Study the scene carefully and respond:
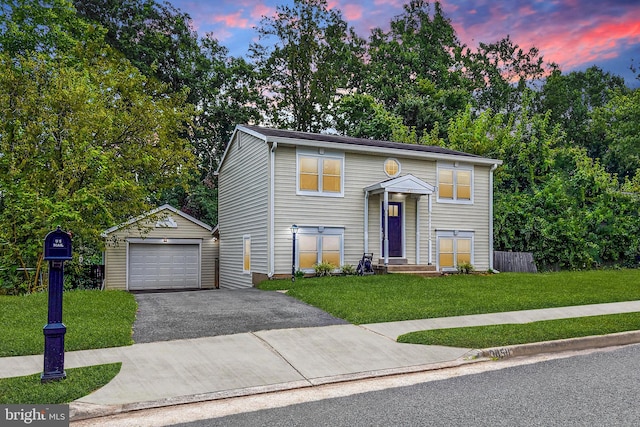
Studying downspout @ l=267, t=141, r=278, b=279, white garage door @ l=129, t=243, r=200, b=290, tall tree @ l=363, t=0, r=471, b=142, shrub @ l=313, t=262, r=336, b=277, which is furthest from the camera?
tall tree @ l=363, t=0, r=471, b=142

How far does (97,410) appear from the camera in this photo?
17.5ft

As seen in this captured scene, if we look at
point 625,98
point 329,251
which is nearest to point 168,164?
point 329,251

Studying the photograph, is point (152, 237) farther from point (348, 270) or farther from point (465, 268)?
point (465, 268)

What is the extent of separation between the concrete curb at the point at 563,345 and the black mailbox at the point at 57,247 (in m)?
6.13

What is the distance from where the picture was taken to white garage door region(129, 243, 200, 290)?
22000 mm

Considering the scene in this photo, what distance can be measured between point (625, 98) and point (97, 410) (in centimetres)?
4819

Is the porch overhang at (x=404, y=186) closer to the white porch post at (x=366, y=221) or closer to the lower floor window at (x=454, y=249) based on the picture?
the white porch post at (x=366, y=221)

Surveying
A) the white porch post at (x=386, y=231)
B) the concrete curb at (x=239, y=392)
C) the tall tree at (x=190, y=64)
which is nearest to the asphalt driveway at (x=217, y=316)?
the concrete curb at (x=239, y=392)

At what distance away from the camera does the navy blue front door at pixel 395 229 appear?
1953cm

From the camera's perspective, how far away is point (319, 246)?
1820cm

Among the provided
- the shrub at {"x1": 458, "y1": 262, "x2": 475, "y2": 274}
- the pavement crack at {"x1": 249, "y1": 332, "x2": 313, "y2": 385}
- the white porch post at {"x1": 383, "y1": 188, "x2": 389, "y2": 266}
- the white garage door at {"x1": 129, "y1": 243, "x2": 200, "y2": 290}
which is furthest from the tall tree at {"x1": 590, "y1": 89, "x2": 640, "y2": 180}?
the pavement crack at {"x1": 249, "y1": 332, "x2": 313, "y2": 385}

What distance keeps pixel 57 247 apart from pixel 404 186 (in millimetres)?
14061

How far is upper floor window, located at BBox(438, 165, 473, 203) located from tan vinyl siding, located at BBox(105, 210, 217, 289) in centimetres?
1095

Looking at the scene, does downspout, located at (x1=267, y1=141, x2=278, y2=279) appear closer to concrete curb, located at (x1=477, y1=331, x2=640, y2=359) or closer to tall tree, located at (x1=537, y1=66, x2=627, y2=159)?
concrete curb, located at (x1=477, y1=331, x2=640, y2=359)
